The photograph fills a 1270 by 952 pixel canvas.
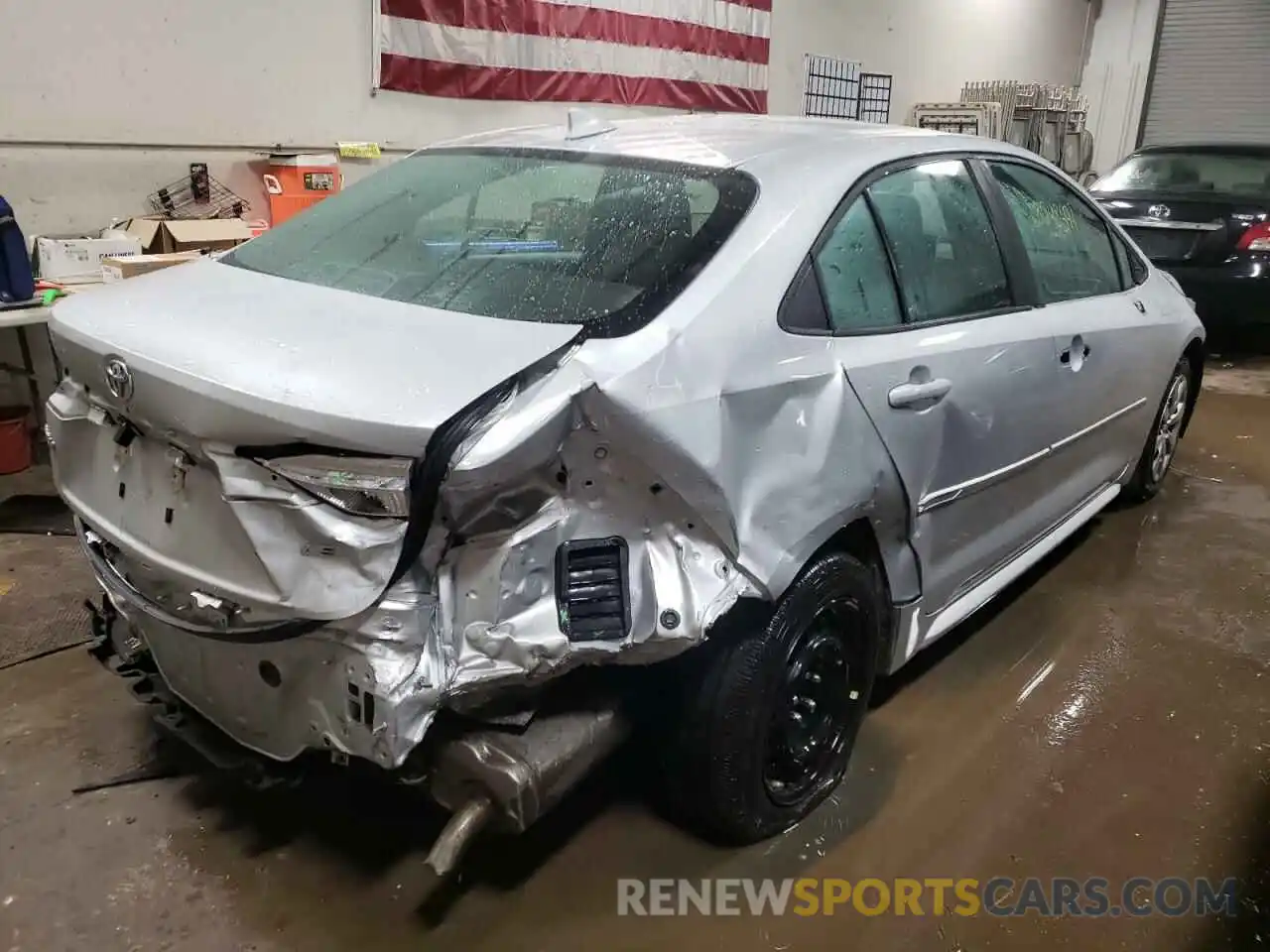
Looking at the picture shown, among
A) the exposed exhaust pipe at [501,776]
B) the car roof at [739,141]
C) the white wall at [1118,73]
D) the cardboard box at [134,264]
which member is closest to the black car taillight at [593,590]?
the exposed exhaust pipe at [501,776]

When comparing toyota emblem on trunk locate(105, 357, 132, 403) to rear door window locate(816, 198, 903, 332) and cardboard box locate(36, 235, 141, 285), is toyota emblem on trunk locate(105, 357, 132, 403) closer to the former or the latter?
rear door window locate(816, 198, 903, 332)

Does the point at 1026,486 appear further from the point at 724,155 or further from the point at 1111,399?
the point at 724,155

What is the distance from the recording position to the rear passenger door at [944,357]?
196cm

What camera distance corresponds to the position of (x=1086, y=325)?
2.71 meters

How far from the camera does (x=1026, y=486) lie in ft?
8.61

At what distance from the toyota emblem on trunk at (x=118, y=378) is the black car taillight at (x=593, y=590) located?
782 mm

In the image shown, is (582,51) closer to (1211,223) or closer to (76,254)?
(76,254)

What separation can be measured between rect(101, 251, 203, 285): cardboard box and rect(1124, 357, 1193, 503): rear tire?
12.5 ft

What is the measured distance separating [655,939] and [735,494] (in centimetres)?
87

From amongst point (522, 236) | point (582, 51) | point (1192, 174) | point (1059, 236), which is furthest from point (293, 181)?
point (1192, 174)

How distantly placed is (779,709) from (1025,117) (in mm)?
10191

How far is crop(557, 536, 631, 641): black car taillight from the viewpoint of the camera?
4.97 ft

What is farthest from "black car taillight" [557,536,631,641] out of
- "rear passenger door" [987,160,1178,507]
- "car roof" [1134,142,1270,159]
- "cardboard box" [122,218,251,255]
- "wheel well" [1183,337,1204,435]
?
"car roof" [1134,142,1270,159]

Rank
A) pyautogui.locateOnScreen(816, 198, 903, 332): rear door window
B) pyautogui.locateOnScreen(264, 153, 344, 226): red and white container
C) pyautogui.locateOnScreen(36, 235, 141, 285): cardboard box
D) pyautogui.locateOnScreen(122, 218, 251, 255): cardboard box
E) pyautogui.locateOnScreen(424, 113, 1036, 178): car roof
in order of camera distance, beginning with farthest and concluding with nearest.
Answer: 1. pyautogui.locateOnScreen(264, 153, 344, 226): red and white container
2. pyautogui.locateOnScreen(122, 218, 251, 255): cardboard box
3. pyautogui.locateOnScreen(36, 235, 141, 285): cardboard box
4. pyautogui.locateOnScreen(424, 113, 1036, 178): car roof
5. pyautogui.locateOnScreen(816, 198, 903, 332): rear door window
